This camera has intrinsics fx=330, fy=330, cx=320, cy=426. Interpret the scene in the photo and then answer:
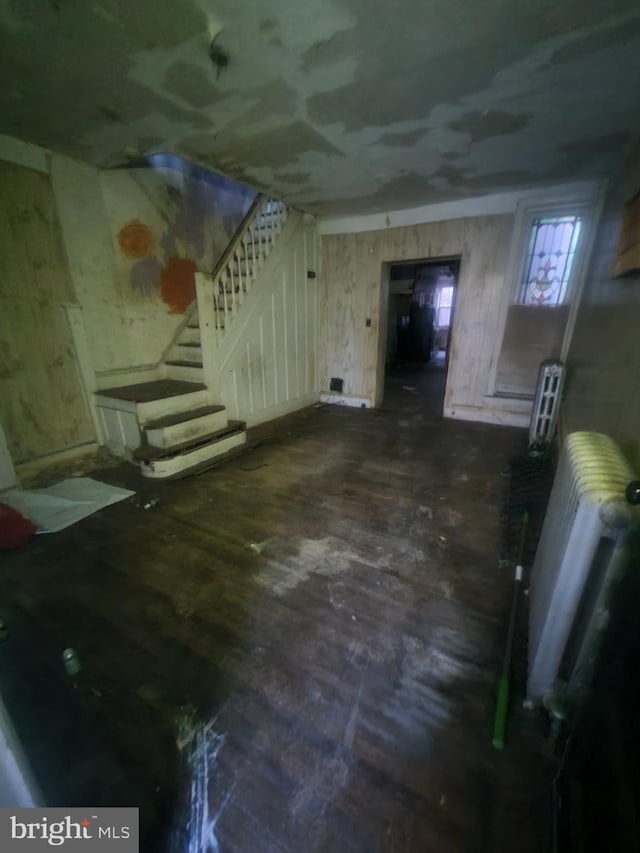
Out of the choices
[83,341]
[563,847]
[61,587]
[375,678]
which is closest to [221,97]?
[83,341]

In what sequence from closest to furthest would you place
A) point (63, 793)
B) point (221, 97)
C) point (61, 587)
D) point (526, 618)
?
point (63, 793) < point (526, 618) < point (61, 587) < point (221, 97)

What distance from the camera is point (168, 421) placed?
302 cm

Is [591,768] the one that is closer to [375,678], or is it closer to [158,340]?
[375,678]

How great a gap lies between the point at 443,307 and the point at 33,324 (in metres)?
11.4

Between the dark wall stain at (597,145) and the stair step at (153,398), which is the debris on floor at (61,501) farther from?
the dark wall stain at (597,145)

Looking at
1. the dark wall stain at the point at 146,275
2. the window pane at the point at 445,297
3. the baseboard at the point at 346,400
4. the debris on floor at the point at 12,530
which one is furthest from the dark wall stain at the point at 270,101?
the window pane at the point at 445,297

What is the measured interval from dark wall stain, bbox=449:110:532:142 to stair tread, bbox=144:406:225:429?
9.68 ft

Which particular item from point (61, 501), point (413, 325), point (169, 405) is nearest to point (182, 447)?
point (169, 405)

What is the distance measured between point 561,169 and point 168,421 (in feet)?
13.7

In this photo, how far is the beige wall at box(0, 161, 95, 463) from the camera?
2541 millimetres

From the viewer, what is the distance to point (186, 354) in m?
3.77

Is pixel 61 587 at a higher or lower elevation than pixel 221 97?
lower

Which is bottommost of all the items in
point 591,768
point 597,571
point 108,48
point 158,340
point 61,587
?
point 61,587

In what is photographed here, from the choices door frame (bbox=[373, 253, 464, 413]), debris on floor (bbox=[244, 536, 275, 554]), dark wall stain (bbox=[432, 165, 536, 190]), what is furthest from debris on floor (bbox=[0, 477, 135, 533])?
dark wall stain (bbox=[432, 165, 536, 190])
